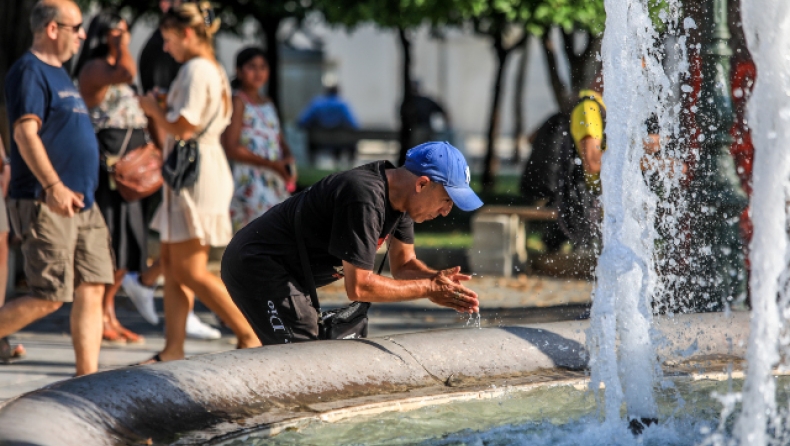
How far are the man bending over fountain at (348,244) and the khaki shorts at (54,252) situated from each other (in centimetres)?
105

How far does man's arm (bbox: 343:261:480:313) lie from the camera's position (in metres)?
3.76

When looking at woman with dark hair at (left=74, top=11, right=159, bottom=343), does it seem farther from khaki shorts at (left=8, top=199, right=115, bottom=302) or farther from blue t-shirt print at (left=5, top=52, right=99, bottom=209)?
khaki shorts at (left=8, top=199, right=115, bottom=302)

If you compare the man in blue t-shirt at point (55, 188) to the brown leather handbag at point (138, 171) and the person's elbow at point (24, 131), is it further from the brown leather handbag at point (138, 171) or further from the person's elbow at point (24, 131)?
the brown leather handbag at point (138, 171)

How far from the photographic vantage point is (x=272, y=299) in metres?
4.06

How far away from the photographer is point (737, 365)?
180 inches

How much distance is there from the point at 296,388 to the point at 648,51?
2.86 meters

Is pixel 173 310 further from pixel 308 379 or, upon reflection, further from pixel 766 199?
pixel 766 199

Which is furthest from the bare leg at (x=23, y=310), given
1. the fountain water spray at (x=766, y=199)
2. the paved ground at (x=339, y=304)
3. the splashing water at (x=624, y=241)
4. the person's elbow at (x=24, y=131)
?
the fountain water spray at (x=766, y=199)

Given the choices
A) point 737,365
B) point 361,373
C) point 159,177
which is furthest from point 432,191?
point 159,177

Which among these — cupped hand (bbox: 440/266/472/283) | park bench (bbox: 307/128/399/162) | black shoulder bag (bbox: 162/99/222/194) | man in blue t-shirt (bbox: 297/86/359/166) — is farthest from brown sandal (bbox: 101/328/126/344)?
man in blue t-shirt (bbox: 297/86/359/166)

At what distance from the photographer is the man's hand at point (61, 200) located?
480cm

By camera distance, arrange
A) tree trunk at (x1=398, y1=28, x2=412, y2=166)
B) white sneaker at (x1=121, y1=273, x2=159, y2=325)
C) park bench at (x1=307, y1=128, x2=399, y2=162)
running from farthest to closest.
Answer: park bench at (x1=307, y1=128, x2=399, y2=162), tree trunk at (x1=398, y1=28, x2=412, y2=166), white sneaker at (x1=121, y1=273, x2=159, y2=325)

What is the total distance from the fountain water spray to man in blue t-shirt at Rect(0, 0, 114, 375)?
2.86 m

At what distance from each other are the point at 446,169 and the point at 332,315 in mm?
791
